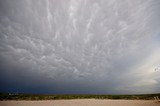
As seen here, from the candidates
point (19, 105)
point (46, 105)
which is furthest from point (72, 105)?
point (19, 105)

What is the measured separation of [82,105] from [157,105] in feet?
41.7

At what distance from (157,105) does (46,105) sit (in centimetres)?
1854

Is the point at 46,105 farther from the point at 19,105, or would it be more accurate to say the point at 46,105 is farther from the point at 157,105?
the point at 157,105

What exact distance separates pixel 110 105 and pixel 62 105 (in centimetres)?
831

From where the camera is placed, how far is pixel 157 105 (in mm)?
28203

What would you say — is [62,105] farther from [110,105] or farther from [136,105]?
[136,105]

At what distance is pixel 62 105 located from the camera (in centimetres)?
2720

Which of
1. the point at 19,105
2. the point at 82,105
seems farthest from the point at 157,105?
the point at 19,105

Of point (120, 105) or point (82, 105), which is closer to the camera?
point (82, 105)

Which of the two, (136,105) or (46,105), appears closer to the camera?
(46,105)

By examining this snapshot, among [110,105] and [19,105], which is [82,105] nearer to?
[110,105]

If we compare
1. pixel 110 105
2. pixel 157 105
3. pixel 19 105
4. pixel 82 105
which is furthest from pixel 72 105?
pixel 157 105

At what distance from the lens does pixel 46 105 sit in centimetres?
2692

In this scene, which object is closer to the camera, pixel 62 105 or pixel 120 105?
pixel 62 105
